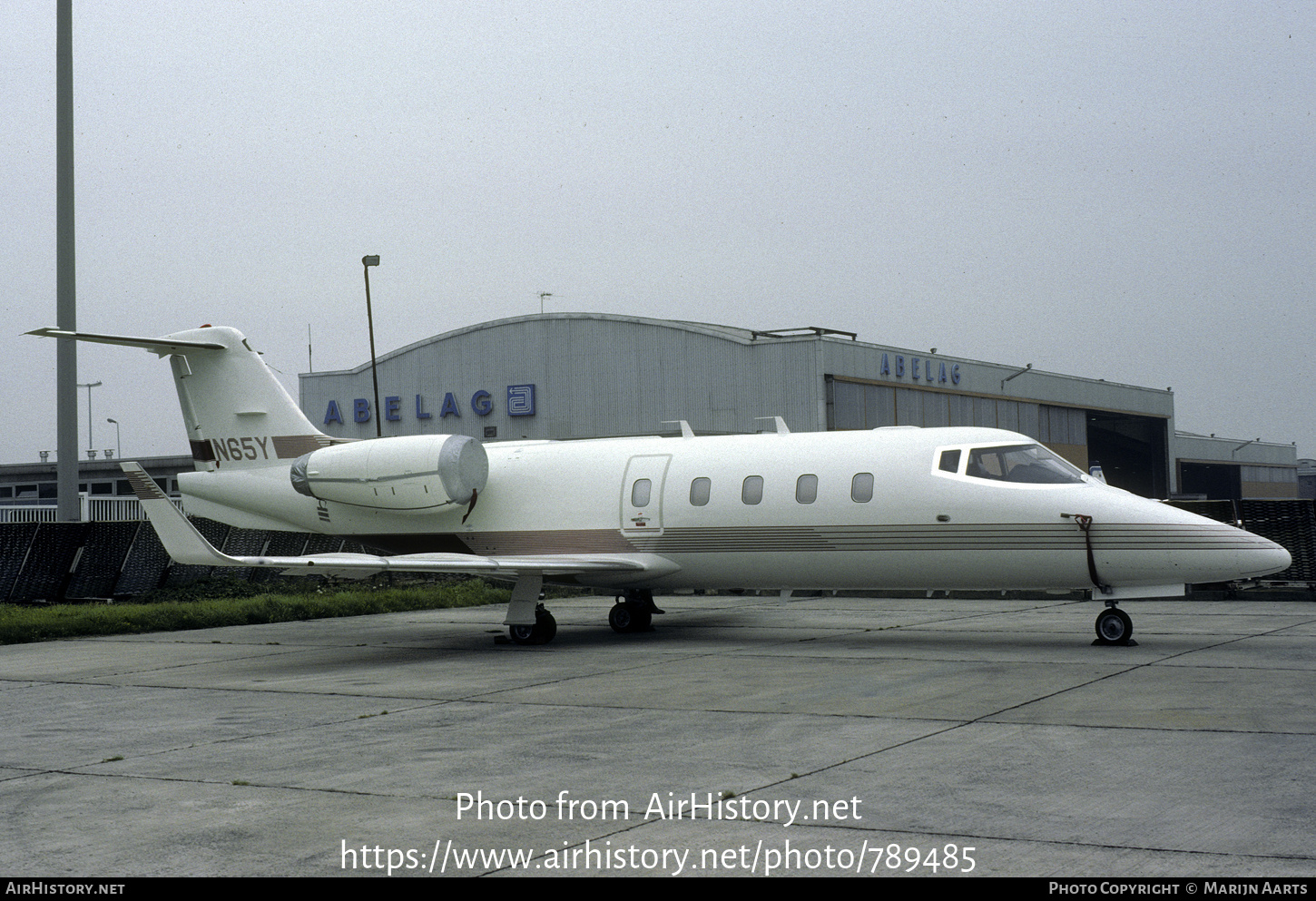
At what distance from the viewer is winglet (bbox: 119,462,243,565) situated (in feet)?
46.8

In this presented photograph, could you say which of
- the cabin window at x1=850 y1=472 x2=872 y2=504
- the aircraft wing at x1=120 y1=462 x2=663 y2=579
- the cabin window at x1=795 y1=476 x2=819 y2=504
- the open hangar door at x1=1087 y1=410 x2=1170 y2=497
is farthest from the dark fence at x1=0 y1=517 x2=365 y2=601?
the open hangar door at x1=1087 y1=410 x2=1170 y2=497

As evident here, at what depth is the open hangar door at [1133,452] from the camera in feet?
210

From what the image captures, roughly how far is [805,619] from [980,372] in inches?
1248

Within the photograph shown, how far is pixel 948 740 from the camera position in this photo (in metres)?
8.73

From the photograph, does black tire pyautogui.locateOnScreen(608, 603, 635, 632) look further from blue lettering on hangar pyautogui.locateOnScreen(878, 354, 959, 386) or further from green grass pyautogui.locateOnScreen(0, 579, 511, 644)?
blue lettering on hangar pyautogui.locateOnScreen(878, 354, 959, 386)

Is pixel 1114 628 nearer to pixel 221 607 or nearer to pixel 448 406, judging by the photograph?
pixel 221 607

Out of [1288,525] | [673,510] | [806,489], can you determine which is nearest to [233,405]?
[673,510]

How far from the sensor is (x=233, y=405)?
64.6 ft

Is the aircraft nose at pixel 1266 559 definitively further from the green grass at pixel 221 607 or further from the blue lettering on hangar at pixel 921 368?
the blue lettering on hangar at pixel 921 368

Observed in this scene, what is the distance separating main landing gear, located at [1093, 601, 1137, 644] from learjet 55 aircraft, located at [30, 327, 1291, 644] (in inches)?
1.0

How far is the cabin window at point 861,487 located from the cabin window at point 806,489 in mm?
481

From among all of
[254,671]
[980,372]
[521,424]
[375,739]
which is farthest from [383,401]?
[375,739]

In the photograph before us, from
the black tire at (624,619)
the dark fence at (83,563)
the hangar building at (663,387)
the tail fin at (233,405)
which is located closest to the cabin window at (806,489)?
the black tire at (624,619)

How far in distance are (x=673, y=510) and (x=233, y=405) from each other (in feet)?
24.6
